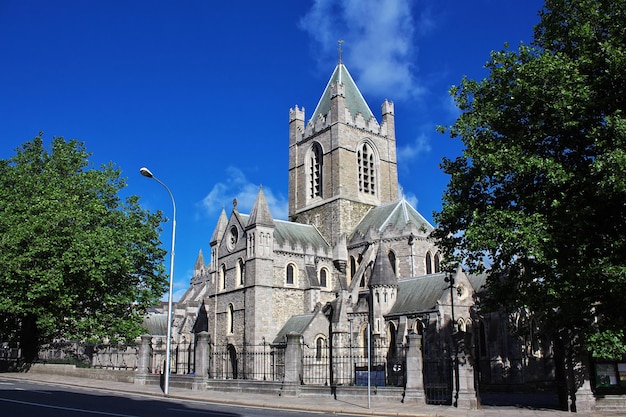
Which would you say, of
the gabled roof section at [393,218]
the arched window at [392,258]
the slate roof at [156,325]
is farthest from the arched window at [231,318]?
the slate roof at [156,325]

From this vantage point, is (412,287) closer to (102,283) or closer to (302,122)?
(102,283)

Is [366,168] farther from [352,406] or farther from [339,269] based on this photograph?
[352,406]

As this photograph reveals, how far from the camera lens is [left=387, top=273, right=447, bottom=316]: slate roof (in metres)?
35.8

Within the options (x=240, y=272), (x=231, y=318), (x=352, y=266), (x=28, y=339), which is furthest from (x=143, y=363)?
(x=352, y=266)

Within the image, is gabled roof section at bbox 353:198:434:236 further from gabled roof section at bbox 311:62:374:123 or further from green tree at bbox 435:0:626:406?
green tree at bbox 435:0:626:406

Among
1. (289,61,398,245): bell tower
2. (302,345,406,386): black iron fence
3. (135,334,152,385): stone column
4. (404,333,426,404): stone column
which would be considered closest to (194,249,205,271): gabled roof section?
(289,61,398,245): bell tower

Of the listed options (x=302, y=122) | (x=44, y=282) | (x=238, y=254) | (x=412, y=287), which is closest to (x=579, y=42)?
(x=412, y=287)

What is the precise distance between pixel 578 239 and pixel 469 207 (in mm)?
4172

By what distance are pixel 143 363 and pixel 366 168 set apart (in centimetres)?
3116

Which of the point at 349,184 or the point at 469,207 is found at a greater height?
the point at 349,184

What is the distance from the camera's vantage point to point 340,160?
1973 inches

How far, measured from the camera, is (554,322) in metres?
17.5

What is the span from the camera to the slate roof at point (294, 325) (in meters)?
38.9

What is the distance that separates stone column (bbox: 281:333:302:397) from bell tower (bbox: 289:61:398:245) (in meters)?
25.4
